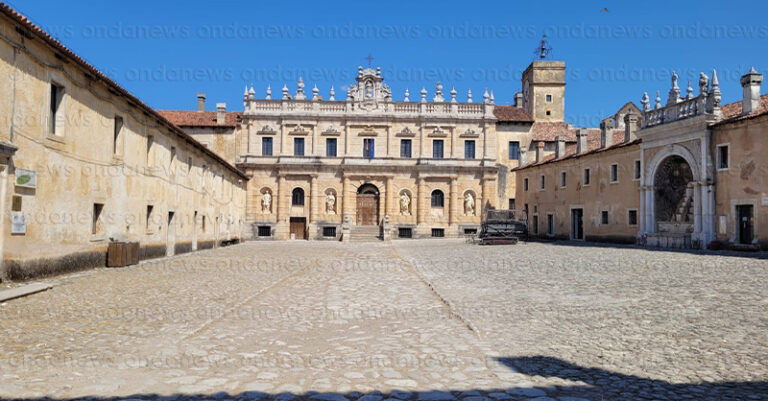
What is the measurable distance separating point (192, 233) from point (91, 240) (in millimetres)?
9908

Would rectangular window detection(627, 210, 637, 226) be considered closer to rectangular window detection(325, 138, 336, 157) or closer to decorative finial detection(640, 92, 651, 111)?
decorative finial detection(640, 92, 651, 111)

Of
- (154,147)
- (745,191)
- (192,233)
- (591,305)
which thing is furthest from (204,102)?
(591,305)

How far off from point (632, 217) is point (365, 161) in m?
22.7

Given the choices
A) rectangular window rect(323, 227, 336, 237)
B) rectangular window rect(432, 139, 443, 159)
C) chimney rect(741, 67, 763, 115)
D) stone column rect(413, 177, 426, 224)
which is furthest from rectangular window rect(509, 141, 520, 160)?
chimney rect(741, 67, 763, 115)

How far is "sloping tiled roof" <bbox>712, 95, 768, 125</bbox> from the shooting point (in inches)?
806

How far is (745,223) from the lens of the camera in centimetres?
2097

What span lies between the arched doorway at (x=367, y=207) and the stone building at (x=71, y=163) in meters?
23.8

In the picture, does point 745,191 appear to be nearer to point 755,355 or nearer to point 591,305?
point 591,305

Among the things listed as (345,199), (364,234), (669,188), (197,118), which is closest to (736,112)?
(669,188)

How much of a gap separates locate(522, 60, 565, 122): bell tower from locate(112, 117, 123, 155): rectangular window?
4167 cm

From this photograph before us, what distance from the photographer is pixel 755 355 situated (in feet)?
17.7

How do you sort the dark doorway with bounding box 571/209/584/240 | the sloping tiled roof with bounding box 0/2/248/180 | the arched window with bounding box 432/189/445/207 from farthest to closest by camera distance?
the arched window with bounding box 432/189/445/207
the dark doorway with bounding box 571/209/584/240
the sloping tiled roof with bounding box 0/2/248/180

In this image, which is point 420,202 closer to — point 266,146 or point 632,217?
point 266,146

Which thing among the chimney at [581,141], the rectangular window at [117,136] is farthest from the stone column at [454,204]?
the rectangular window at [117,136]
